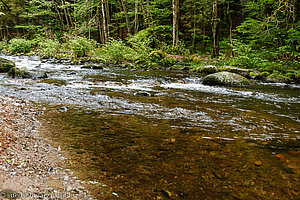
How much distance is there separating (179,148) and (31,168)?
148cm

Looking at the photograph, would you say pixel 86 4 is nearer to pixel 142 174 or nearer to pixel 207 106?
pixel 207 106

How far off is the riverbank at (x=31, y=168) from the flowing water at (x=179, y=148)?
0.13 m

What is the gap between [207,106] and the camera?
4.29m

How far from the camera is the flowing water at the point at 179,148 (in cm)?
155

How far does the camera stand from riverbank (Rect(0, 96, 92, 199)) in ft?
4.53

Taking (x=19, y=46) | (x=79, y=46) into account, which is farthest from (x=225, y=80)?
(x=19, y=46)

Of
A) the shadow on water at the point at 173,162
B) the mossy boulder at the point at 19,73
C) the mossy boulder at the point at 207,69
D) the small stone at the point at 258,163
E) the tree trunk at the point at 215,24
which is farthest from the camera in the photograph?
the tree trunk at the point at 215,24

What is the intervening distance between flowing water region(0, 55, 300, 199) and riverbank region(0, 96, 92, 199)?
132 mm

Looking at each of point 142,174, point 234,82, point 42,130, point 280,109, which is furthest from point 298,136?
point 234,82

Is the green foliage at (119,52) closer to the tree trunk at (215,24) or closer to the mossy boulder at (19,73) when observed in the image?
the tree trunk at (215,24)

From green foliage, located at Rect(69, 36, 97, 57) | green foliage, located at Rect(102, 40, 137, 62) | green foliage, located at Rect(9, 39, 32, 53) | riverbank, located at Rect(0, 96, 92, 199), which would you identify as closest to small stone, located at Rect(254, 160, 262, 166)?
riverbank, located at Rect(0, 96, 92, 199)

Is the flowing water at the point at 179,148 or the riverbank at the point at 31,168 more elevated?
the riverbank at the point at 31,168

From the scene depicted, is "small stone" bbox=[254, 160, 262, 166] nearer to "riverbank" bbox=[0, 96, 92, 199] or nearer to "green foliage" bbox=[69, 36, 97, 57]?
"riverbank" bbox=[0, 96, 92, 199]

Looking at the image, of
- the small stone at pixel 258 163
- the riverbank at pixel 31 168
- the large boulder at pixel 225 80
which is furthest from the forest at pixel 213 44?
the small stone at pixel 258 163
